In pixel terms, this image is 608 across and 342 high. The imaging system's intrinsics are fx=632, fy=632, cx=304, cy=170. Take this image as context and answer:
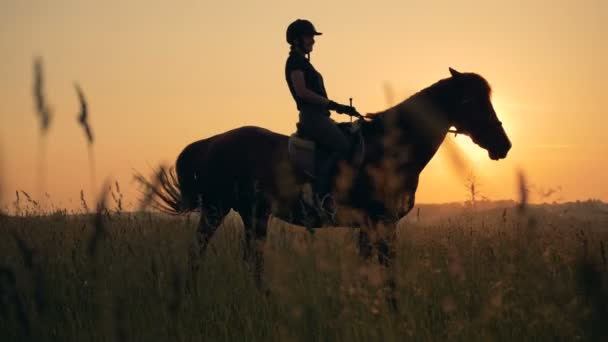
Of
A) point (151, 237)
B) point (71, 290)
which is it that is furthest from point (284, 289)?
point (71, 290)

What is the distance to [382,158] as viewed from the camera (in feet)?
22.8

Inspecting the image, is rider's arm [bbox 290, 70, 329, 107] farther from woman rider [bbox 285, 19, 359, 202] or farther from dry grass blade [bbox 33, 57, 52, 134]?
dry grass blade [bbox 33, 57, 52, 134]

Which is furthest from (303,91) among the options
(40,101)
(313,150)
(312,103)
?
(40,101)

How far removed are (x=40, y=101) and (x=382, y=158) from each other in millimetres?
4790

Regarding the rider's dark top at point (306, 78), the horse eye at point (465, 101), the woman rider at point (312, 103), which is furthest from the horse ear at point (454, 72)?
the rider's dark top at point (306, 78)

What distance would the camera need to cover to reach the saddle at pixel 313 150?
22.7 ft

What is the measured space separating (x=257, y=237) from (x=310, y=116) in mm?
1616

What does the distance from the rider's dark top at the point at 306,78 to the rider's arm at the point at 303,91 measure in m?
0.12

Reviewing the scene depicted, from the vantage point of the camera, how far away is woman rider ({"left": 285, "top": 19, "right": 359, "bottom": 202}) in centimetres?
686

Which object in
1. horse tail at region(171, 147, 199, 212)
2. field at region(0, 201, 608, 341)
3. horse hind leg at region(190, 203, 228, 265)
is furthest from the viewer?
horse tail at region(171, 147, 199, 212)

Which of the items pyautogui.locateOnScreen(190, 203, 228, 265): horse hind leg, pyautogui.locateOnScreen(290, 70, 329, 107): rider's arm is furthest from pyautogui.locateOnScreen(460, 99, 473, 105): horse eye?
pyautogui.locateOnScreen(190, 203, 228, 265): horse hind leg

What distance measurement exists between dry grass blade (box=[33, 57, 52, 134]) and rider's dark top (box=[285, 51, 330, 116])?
4.60 m

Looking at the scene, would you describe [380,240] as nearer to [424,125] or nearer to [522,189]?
[424,125]

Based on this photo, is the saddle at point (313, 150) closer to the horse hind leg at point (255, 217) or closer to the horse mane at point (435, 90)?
the horse mane at point (435, 90)
